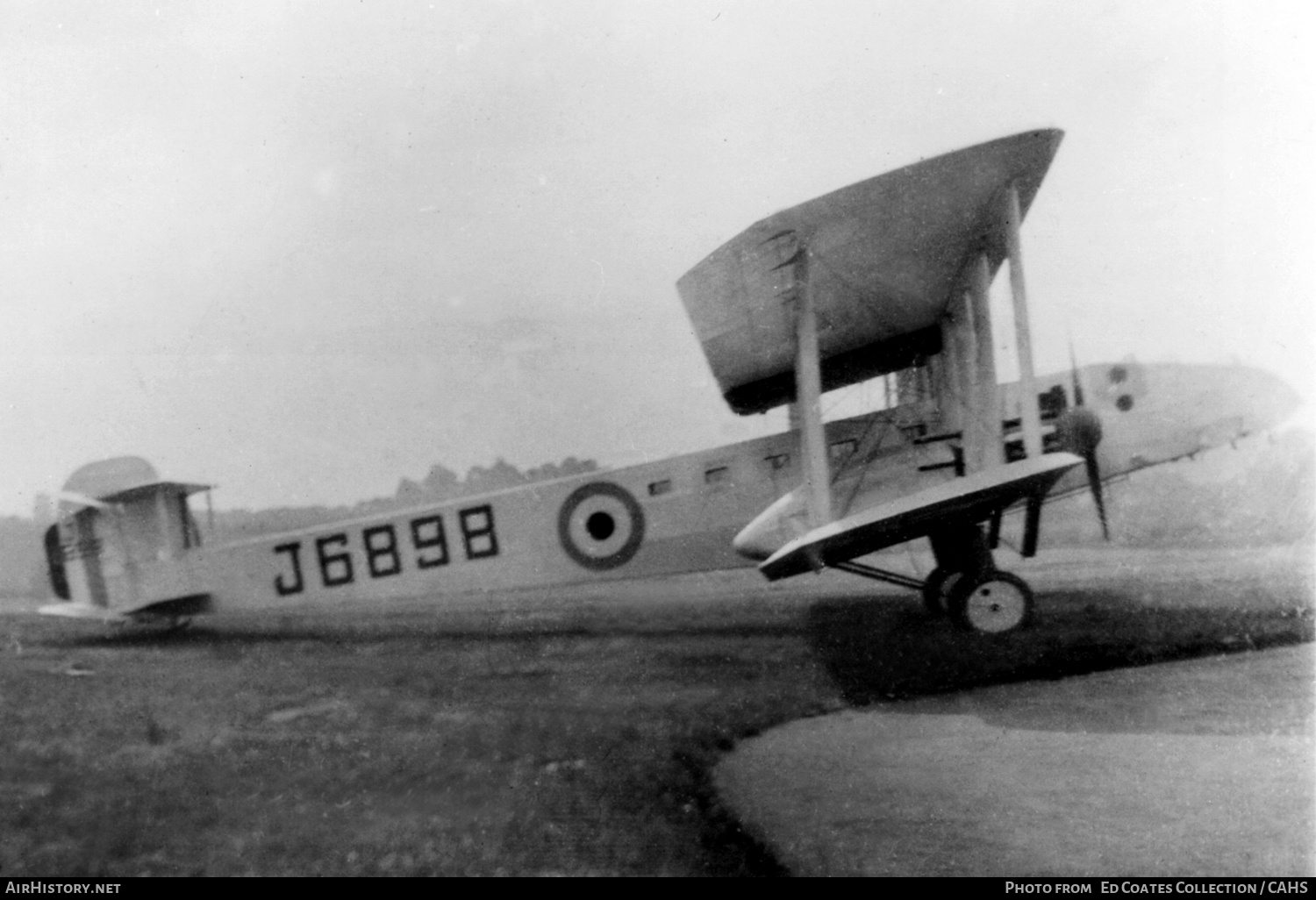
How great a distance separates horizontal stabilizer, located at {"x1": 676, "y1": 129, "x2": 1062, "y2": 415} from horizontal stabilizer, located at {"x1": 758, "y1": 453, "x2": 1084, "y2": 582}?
4.58 ft

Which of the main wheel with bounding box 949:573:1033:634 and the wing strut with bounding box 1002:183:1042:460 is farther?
the main wheel with bounding box 949:573:1033:634

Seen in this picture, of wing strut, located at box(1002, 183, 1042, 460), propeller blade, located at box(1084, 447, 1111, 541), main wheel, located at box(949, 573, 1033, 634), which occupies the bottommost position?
main wheel, located at box(949, 573, 1033, 634)

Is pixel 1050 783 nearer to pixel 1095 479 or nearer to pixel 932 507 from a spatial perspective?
pixel 932 507

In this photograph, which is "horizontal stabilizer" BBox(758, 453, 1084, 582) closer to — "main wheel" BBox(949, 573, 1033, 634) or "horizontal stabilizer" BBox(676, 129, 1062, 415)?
"main wheel" BBox(949, 573, 1033, 634)

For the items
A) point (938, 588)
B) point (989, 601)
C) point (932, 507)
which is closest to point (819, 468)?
point (932, 507)

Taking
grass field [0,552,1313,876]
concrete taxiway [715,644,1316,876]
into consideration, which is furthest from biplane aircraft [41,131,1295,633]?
concrete taxiway [715,644,1316,876]

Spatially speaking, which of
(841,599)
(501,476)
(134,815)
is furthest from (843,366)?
(134,815)

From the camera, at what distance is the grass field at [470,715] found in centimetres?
305

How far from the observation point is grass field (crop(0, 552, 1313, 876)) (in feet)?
10.0

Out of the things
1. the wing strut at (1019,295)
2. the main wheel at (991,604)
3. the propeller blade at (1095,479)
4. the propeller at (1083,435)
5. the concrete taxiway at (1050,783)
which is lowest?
the concrete taxiway at (1050,783)

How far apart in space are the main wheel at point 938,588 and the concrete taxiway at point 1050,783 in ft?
6.32

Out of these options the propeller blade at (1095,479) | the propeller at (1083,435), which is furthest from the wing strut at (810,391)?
the propeller blade at (1095,479)

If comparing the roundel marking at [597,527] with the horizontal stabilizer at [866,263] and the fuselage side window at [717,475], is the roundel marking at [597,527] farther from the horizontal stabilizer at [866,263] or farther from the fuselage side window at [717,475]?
the horizontal stabilizer at [866,263]
